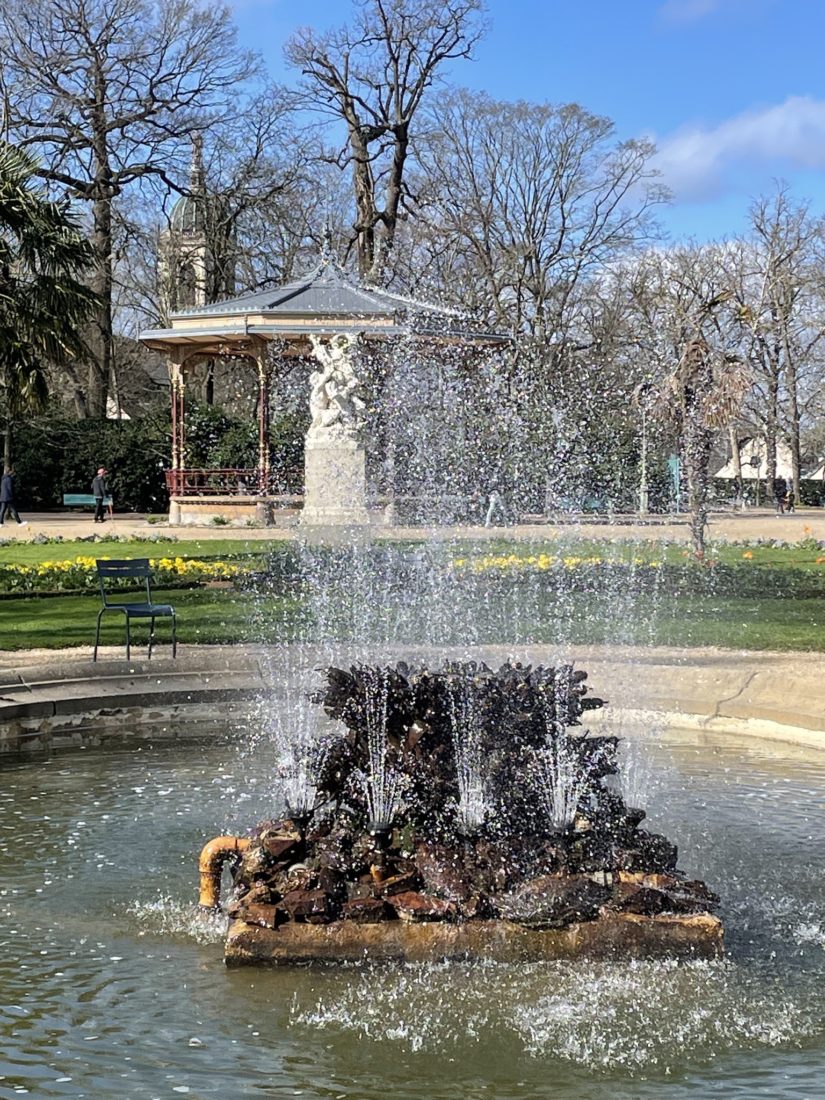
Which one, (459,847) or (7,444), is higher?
(7,444)

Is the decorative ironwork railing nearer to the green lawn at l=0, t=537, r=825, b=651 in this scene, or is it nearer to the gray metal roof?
the gray metal roof

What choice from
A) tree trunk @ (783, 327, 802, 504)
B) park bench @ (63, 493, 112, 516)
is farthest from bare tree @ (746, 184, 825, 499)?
park bench @ (63, 493, 112, 516)

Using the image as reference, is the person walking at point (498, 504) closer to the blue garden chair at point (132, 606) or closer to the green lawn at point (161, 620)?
the green lawn at point (161, 620)

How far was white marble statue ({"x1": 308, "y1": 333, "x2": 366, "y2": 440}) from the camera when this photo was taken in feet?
80.7

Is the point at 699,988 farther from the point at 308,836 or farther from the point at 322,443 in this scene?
the point at 322,443

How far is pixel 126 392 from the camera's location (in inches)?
1939

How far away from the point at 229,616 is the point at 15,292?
7862mm

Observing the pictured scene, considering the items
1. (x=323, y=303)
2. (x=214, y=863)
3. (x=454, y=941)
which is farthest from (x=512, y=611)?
(x=323, y=303)

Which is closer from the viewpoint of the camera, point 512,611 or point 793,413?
point 512,611

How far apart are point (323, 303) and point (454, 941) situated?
82.6ft

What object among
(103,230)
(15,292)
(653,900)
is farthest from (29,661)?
(103,230)

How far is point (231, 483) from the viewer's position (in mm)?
28391

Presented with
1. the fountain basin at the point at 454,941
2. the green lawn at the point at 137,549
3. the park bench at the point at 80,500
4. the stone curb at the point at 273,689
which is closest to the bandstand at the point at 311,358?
the park bench at the point at 80,500

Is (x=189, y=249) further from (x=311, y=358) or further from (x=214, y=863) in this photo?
(x=214, y=863)
